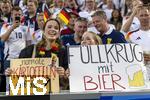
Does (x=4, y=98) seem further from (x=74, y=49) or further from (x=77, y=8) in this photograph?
(x=77, y=8)

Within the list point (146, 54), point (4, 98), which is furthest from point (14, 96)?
point (146, 54)

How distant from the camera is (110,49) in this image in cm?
457

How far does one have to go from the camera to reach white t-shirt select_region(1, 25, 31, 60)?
725 centimetres

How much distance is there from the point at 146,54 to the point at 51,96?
6.13ft

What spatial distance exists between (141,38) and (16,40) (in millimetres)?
2265

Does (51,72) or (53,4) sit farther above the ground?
(53,4)

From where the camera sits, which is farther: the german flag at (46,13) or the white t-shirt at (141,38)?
the german flag at (46,13)

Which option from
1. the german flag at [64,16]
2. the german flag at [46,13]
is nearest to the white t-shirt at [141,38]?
the german flag at [64,16]

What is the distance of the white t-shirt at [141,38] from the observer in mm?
6234

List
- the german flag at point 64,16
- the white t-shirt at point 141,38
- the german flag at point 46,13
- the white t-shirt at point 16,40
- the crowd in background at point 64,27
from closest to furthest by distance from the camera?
1. the crowd in background at point 64,27
2. the white t-shirt at point 141,38
3. the white t-shirt at point 16,40
4. the german flag at point 64,16
5. the german flag at point 46,13

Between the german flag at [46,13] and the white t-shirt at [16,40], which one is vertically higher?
the german flag at [46,13]

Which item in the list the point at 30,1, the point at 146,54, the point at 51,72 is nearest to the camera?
the point at 51,72

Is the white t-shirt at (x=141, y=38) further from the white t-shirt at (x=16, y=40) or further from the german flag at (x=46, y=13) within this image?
the german flag at (x=46, y=13)

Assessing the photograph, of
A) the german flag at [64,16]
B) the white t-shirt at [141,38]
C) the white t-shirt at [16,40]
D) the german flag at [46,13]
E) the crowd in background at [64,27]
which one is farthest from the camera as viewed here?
the german flag at [46,13]
